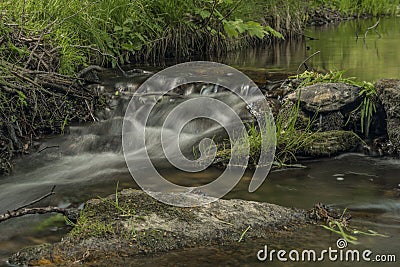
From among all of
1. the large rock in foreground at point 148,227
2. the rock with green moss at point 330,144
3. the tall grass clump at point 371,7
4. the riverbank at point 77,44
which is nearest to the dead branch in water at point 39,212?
the large rock in foreground at point 148,227

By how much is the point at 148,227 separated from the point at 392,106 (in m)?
3.00

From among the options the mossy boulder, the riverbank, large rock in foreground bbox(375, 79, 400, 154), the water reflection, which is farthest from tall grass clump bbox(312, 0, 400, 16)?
large rock in foreground bbox(375, 79, 400, 154)

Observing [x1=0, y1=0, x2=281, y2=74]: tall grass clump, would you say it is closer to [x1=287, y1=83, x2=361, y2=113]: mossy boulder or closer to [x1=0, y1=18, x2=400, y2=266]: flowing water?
[x1=0, y1=18, x2=400, y2=266]: flowing water

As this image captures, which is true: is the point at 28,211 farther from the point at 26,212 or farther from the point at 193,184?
the point at 193,184

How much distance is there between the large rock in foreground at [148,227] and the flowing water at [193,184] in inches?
4.1

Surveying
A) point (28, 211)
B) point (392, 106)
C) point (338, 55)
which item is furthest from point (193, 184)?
point (338, 55)

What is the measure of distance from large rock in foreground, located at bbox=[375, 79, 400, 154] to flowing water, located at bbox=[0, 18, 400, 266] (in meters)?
0.27

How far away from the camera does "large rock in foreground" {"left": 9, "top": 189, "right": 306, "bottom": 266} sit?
10.7 ft

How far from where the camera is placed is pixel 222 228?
353 cm

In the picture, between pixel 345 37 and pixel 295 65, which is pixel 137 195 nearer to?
pixel 295 65

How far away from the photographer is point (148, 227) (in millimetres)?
3480

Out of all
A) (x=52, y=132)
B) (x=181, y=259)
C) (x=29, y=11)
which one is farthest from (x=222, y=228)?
(x=29, y=11)

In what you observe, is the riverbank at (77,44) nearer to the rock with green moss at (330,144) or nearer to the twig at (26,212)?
the twig at (26,212)

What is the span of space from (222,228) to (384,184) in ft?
5.44
